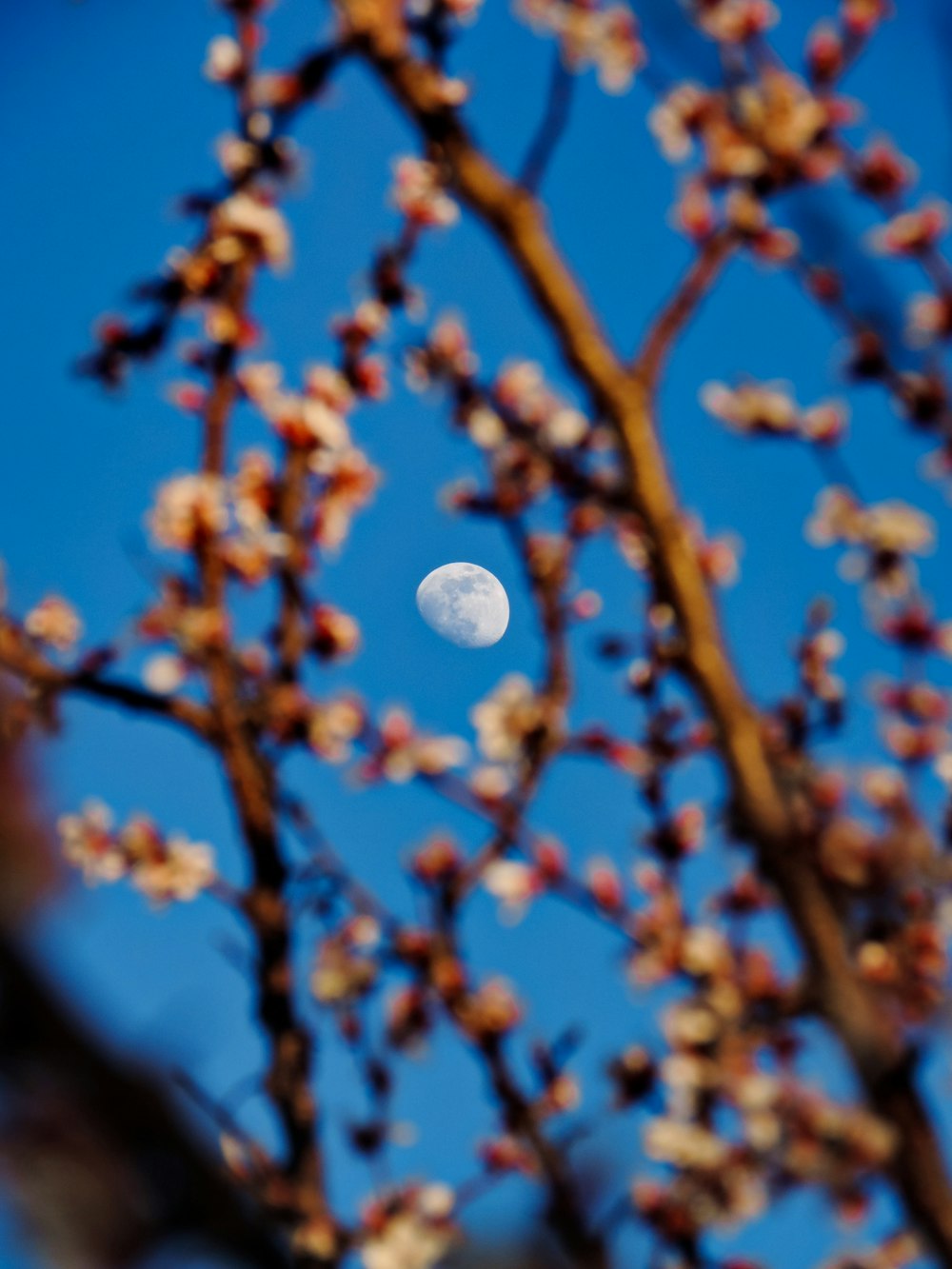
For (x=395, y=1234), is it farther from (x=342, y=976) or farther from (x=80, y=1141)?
(x=80, y=1141)

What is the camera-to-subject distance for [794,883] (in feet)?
5.77

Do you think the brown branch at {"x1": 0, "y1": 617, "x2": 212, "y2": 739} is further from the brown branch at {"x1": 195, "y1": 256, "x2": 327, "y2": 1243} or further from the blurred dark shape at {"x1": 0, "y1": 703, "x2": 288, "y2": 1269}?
the blurred dark shape at {"x1": 0, "y1": 703, "x2": 288, "y2": 1269}

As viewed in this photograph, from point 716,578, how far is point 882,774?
1.03 m

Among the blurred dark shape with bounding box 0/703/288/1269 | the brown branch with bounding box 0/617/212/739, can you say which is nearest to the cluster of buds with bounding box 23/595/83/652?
the brown branch with bounding box 0/617/212/739

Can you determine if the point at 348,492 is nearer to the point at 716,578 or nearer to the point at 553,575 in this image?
the point at 553,575

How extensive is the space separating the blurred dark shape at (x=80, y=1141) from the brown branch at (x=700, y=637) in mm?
1293

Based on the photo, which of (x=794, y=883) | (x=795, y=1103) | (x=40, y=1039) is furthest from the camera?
(x=795, y=1103)

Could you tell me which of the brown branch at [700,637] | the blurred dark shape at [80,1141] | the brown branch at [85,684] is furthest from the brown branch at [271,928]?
the blurred dark shape at [80,1141]

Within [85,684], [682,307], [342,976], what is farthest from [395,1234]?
[682,307]

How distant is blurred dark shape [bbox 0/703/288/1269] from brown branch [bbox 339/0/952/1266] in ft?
4.24

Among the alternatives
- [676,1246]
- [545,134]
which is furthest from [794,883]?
[676,1246]

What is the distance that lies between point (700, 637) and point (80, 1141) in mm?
1534

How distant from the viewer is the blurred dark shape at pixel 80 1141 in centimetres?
59

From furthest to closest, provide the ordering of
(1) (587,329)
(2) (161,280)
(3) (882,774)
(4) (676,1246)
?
(3) (882,774) < (2) (161,280) < (4) (676,1246) < (1) (587,329)
